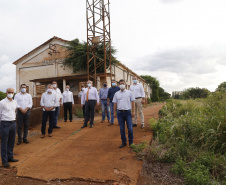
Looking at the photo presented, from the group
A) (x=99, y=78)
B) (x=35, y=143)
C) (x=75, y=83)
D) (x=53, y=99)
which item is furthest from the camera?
(x=75, y=83)

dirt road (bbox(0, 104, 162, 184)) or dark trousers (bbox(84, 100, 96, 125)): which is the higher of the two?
dark trousers (bbox(84, 100, 96, 125))

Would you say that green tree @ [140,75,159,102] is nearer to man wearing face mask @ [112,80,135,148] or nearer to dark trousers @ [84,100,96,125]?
dark trousers @ [84,100,96,125]

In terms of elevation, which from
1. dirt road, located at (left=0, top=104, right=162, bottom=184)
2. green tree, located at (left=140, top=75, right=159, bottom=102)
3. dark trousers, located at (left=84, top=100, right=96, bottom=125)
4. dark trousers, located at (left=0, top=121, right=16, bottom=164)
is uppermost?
green tree, located at (left=140, top=75, right=159, bottom=102)

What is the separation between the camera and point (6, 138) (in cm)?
477

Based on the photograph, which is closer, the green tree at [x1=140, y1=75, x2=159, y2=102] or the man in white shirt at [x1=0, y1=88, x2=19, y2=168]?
the man in white shirt at [x1=0, y1=88, x2=19, y2=168]

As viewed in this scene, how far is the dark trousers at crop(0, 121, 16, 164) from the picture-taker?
473cm

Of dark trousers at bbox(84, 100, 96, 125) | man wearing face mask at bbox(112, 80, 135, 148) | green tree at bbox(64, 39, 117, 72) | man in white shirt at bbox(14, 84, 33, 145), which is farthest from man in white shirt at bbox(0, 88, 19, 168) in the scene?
green tree at bbox(64, 39, 117, 72)

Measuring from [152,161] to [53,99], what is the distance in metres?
4.38

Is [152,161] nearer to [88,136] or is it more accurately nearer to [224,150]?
[224,150]

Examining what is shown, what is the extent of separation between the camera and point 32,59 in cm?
2228

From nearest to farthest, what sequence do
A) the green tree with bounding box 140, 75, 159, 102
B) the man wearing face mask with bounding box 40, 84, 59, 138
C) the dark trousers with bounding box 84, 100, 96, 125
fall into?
the man wearing face mask with bounding box 40, 84, 59, 138 < the dark trousers with bounding box 84, 100, 96, 125 < the green tree with bounding box 140, 75, 159, 102

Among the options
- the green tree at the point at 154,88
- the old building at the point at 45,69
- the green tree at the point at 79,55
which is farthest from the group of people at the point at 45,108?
the green tree at the point at 154,88

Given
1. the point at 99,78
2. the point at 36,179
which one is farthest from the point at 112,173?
the point at 99,78

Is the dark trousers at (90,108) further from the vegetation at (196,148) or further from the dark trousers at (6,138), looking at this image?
the dark trousers at (6,138)
